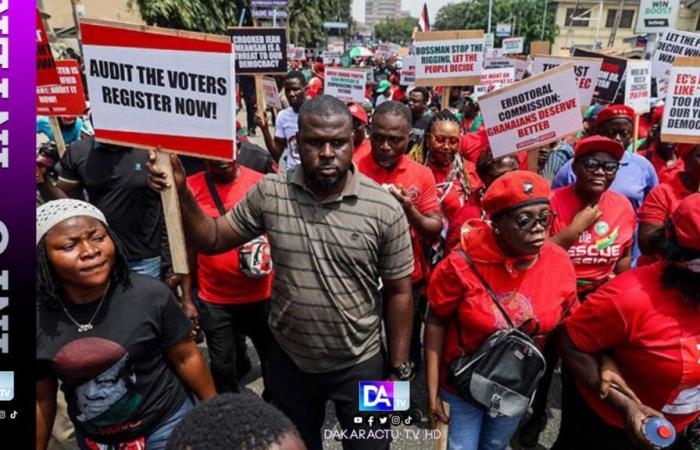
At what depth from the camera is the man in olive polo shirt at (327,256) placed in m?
2.08

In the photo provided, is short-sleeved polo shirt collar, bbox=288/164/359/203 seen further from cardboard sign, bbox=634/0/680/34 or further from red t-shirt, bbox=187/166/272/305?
cardboard sign, bbox=634/0/680/34

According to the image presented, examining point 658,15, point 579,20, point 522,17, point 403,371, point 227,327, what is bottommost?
point 227,327

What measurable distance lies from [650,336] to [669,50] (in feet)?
19.5

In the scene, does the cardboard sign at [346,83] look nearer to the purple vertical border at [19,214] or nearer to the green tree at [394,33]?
the purple vertical border at [19,214]

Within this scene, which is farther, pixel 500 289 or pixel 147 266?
pixel 147 266

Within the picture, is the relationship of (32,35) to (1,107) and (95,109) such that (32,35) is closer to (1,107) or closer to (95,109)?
(1,107)

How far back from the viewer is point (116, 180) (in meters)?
3.36

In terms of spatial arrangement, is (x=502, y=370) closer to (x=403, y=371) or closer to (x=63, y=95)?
(x=403, y=371)

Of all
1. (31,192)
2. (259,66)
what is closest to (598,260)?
(31,192)

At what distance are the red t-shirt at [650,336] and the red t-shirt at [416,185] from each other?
4.20 feet

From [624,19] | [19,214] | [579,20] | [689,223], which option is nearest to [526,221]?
[689,223]

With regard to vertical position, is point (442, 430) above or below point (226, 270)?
below

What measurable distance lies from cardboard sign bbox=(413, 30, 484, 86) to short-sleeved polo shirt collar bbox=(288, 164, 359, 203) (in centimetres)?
364

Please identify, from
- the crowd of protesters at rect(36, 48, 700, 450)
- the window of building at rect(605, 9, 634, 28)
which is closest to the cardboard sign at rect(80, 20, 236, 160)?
the crowd of protesters at rect(36, 48, 700, 450)
